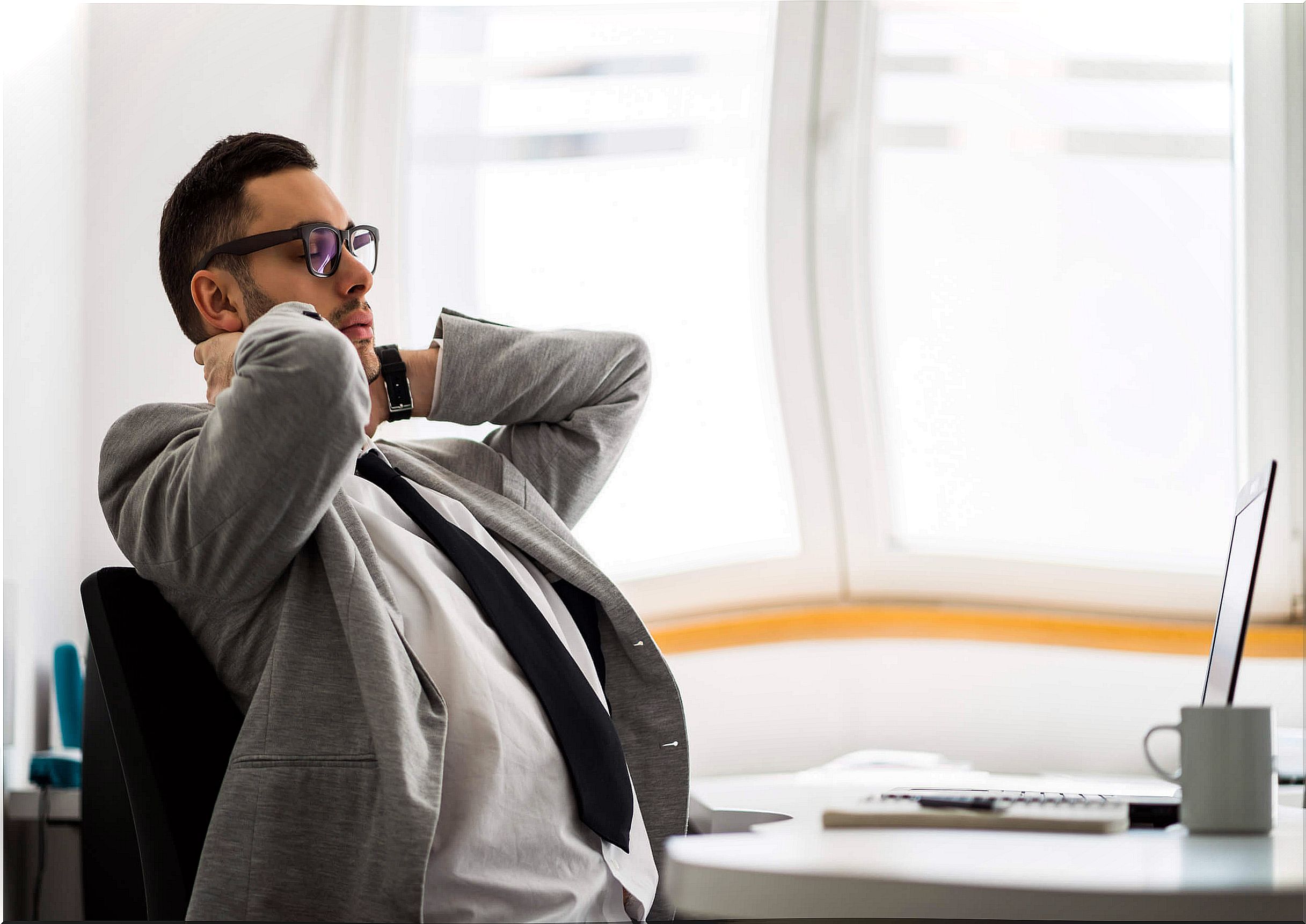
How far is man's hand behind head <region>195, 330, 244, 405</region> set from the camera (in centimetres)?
134

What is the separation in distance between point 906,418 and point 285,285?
6.21 feet

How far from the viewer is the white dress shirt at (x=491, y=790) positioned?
3.73ft

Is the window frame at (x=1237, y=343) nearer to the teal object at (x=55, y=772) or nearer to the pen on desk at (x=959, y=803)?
the teal object at (x=55, y=772)

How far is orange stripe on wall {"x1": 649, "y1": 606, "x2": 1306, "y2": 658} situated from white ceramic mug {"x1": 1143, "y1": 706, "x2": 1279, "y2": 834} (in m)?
1.86

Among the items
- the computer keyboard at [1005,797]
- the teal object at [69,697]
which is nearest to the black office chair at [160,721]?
the computer keyboard at [1005,797]

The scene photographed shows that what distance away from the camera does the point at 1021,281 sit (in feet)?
9.33

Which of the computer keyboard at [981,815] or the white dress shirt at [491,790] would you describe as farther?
the white dress shirt at [491,790]

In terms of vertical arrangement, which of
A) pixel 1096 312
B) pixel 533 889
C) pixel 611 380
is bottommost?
pixel 533 889

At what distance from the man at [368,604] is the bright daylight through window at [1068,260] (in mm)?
1578

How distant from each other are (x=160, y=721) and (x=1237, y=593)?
3.79 ft

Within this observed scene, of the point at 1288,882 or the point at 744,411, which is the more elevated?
the point at 744,411

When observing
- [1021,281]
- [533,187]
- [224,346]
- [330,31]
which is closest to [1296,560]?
[1021,281]

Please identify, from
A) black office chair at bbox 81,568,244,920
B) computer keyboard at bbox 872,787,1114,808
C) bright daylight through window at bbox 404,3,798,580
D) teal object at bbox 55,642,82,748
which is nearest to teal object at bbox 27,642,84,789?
teal object at bbox 55,642,82,748

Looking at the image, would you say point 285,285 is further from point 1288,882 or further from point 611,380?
point 1288,882
